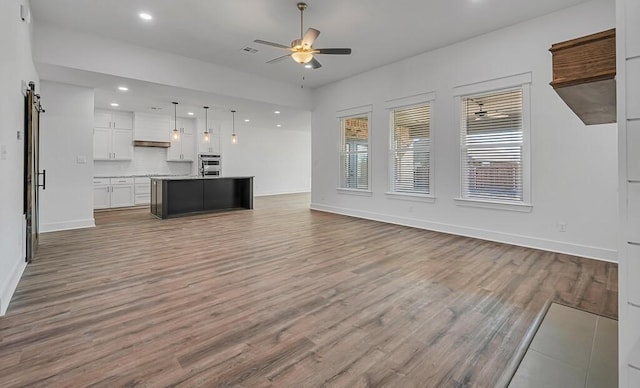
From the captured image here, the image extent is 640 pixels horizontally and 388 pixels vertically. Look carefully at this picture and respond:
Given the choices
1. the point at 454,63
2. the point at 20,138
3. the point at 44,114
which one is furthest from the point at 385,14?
the point at 44,114

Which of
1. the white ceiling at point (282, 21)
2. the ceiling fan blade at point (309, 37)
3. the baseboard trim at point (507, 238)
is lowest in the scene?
the baseboard trim at point (507, 238)

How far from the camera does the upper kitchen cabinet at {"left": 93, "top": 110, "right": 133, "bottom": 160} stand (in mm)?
8836

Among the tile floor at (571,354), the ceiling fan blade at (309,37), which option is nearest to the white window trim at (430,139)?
the ceiling fan blade at (309,37)

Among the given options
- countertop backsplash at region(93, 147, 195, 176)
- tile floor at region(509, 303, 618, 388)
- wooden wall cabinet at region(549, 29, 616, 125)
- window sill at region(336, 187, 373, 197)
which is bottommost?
tile floor at region(509, 303, 618, 388)

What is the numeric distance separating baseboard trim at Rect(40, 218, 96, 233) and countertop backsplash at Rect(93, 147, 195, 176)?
3780 mm

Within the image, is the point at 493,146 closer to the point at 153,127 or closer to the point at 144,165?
the point at 153,127

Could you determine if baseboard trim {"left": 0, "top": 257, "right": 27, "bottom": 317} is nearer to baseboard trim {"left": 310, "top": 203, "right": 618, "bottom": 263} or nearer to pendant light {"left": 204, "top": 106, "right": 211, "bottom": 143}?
baseboard trim {"left": 310, "top": 203, "right": 618, "bottom": 263}

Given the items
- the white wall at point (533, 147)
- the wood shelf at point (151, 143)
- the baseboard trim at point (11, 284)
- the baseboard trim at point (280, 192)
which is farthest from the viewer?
the baseboard trim at point (280, 192)

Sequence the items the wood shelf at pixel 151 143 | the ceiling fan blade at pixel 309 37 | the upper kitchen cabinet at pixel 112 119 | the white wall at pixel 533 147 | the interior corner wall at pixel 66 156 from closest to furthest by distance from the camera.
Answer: the ceiling fan blade at pixel 309 37
the white wall at pixel 533 147
the interior corner wall at pixel 66 156
the upper kitchen cabinet at pixel 112 119
the wood shelf at pixel 151 143

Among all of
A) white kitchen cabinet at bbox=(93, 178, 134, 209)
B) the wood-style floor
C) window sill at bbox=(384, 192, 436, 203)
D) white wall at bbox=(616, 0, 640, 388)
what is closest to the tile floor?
the wood-style floor

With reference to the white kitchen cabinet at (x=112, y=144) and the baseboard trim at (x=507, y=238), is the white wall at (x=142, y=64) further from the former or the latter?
the white kitchen cabinet at (x=112, y=144)

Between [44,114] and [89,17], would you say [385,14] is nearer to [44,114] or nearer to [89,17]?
[89,17]

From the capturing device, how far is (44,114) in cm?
536

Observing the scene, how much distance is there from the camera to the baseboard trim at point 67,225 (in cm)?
545
